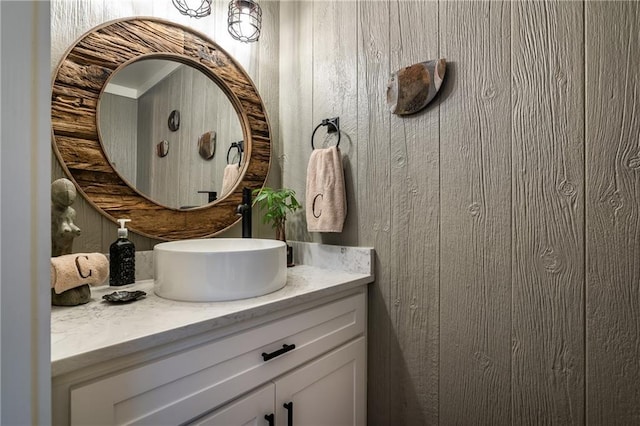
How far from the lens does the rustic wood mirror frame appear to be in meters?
0.99

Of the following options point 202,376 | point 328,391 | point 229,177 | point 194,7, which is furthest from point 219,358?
point 194,7

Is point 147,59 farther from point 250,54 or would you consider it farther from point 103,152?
point 250,54

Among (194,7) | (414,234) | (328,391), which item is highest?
(194,7)

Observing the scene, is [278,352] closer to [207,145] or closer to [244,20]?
[207,145]

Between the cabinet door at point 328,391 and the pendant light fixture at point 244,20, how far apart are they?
128 cm

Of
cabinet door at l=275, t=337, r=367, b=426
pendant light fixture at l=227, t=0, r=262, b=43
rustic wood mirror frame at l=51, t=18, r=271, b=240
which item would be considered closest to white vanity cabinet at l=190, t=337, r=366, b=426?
cabinet door at l=275, t=337, r=367, b=426

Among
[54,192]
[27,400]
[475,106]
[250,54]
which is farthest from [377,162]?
[27,400]

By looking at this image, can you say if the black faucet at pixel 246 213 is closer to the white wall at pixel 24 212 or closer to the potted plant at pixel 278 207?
the potted plant at pixel 278 207

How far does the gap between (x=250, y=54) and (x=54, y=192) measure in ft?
3.28

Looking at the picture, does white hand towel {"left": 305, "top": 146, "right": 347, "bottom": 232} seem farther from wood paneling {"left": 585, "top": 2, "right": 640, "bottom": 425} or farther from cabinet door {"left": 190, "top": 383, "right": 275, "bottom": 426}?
wood paneling {"left": 585, "top": 2, "right": 640, "bottom": 425}

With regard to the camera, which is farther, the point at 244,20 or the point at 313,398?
the point at 244,20

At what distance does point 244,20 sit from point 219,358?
4.19ft

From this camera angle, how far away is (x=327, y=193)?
130cm

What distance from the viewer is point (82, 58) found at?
102 centimetres
